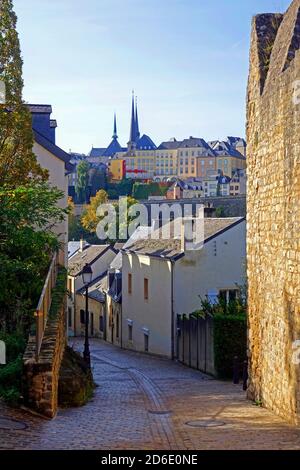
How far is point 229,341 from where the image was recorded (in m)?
→ 22.7

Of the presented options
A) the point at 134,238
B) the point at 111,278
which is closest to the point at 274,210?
the point at 134,238

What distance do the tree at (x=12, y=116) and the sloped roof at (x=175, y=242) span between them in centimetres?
1468

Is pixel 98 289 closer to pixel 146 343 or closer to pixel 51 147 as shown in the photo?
pixel 146 343

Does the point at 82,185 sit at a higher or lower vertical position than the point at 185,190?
higher

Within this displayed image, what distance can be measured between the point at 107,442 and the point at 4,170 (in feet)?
32.4

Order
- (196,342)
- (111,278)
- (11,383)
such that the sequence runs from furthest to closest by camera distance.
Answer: (111,278) → (196,342) → (11,383)

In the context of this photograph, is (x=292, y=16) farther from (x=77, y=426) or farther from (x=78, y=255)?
(x=78, y=255)

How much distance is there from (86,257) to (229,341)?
32493 mm

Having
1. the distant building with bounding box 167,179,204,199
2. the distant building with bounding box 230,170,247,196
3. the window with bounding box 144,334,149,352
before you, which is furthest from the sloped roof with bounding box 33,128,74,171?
the distant building with bounding box 230,170,247,196

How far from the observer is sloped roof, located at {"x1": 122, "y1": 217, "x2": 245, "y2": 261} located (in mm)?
32781

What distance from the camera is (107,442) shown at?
31.1 feet

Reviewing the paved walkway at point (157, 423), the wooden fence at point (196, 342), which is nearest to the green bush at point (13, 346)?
the paved walkway at point (157, 423)

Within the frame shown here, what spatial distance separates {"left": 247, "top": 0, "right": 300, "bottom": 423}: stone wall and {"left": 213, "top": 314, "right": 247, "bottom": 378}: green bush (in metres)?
7.47
